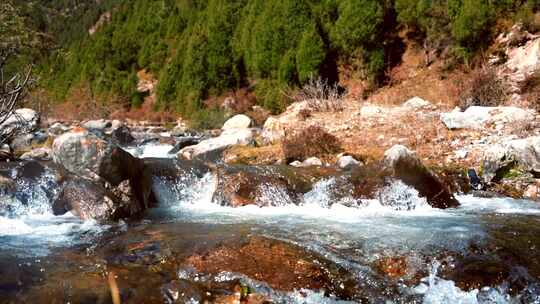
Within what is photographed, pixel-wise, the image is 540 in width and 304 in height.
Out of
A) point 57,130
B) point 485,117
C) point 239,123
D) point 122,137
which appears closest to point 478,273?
point 485,117

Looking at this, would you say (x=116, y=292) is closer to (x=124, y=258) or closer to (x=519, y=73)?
(x=124, y=258)

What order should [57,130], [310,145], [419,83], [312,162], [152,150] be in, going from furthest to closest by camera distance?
1. [57,130]
2. [419,83]
3. [152,150]
4. [310,145]
5. [312,162]

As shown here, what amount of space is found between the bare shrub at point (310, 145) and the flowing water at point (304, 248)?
3530mm

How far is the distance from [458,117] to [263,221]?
770cm

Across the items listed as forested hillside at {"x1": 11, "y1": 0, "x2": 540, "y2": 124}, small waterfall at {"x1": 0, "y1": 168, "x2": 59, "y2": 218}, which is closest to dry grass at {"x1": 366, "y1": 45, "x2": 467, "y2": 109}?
forested hillside at {"x1": 11, "y1": 0, "x2": 540, "y2": 124}

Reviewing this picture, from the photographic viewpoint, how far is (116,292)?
5.03 m

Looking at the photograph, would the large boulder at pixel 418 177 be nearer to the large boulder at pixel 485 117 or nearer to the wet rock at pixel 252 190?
the wet rock at pixel 252 190

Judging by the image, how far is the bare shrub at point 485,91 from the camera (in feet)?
51.6

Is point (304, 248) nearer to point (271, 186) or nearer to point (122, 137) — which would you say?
point (271, 186)

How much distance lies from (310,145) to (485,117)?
4451 millimetres

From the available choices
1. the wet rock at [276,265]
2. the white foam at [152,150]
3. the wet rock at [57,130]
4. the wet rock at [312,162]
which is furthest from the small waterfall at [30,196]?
the wet rock at [57,130]

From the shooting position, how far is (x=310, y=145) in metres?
13.5

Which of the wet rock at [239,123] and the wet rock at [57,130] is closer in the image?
the wet rock at [239,123]

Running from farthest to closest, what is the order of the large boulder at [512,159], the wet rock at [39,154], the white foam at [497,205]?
the wet rock at [39,154] → the large boulder at [512,159] → the white foam at [497,205]
